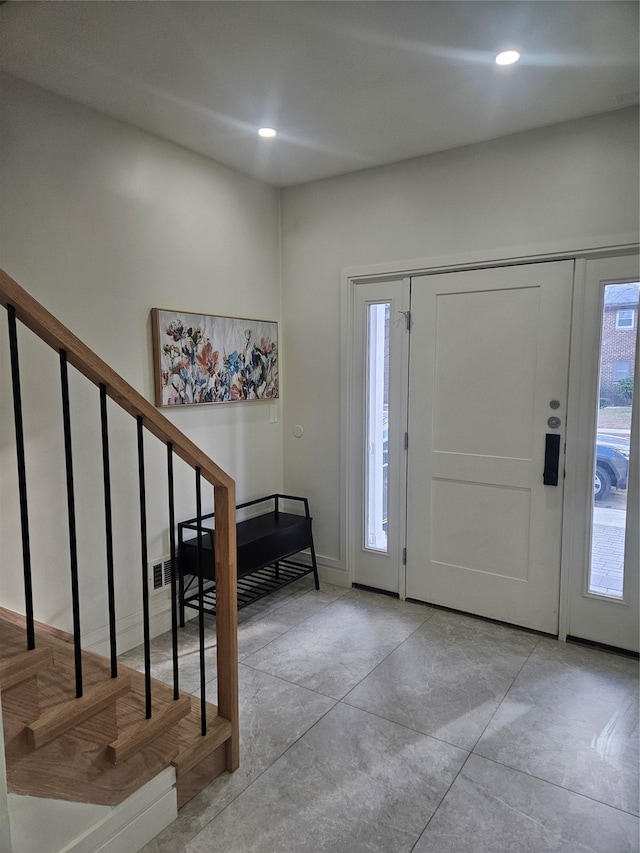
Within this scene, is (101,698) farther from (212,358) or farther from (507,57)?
(507,57)

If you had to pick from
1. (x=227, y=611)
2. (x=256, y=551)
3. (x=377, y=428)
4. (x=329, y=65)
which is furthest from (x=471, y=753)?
(x=329, y=65)

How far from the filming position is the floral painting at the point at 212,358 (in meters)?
2.91

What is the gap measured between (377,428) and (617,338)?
143 cm

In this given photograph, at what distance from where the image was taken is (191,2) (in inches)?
70.4

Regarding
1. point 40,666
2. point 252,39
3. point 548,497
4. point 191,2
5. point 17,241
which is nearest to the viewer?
point 40,666

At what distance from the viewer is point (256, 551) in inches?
125

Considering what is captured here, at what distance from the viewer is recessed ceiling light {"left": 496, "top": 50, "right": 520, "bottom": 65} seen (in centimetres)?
210

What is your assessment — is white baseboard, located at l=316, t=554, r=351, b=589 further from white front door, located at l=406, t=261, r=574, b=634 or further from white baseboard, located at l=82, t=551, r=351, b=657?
white baseboard, located at l=82, t=551, r=351, b=657

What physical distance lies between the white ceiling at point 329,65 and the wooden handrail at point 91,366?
1.17 metres

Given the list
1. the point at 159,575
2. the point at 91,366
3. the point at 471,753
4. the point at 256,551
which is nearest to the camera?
the point at 91,366

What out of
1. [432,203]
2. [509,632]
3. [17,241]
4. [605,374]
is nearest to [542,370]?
[605,374]

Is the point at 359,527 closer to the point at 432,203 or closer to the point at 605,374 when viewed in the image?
the point at 605,374

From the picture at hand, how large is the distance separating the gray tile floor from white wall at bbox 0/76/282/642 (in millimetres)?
677

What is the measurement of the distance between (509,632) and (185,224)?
2867 millimetres
